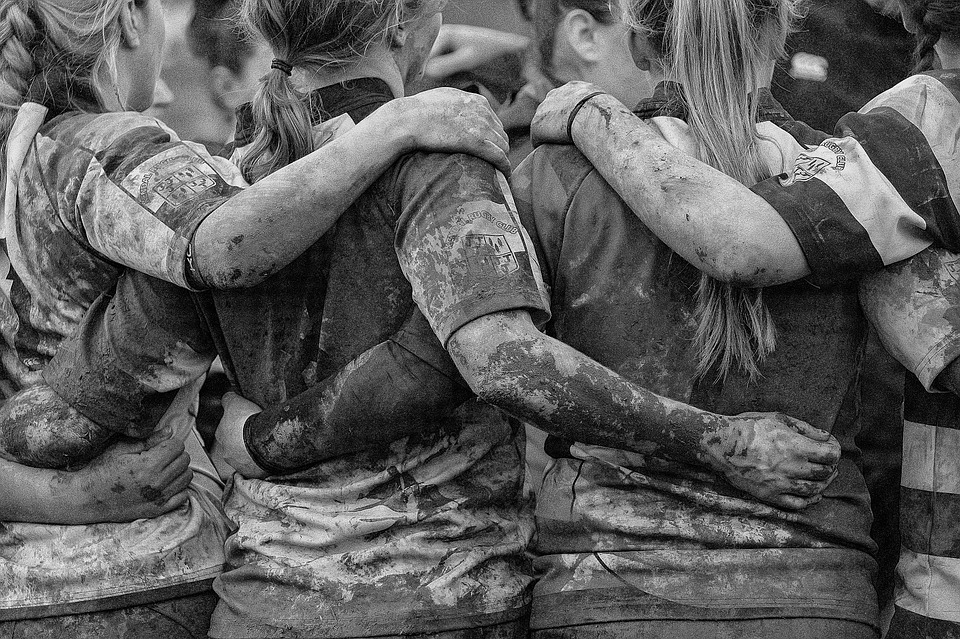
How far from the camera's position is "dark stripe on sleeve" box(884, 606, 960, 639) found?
1.98m

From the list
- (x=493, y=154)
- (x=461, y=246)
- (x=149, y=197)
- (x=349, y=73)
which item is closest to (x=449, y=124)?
(x=493, y=154)

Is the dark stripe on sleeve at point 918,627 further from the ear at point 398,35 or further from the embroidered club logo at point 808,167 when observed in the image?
the ear at point 398,35

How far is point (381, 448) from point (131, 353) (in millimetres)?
517

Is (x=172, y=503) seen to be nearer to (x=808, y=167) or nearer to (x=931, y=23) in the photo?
(x=808, y=167)

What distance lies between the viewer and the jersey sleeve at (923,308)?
5.96 ft

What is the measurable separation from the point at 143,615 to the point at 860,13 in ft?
10.1

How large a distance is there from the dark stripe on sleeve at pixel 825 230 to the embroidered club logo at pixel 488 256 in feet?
1.53

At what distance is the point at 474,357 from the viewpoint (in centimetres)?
176

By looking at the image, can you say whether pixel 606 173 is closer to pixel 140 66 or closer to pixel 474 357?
pixel 474 357

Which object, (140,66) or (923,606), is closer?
(923,606)

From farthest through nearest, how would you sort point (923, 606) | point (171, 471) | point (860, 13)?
point (860, 13) → point (171, 471) → point (923, 606)

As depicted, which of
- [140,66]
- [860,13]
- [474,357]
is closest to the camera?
[474,357]

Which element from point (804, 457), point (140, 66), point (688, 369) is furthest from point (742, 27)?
point (140, 66)

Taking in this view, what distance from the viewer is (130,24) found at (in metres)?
2.37
